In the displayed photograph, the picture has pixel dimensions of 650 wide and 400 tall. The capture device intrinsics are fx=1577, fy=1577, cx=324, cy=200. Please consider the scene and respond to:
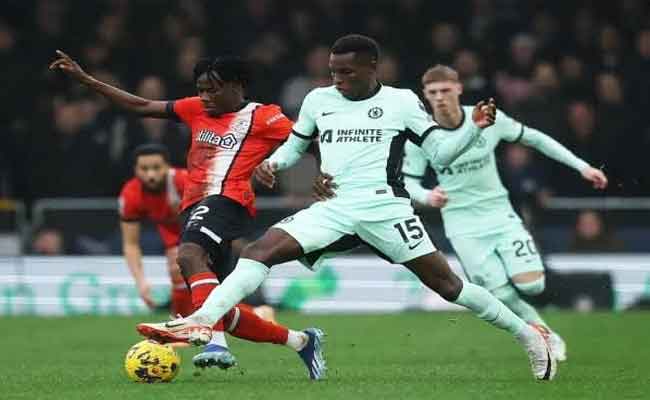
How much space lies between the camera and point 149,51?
789 inches

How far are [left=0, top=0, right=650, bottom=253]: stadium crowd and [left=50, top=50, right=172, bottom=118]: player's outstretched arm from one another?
7282 mm

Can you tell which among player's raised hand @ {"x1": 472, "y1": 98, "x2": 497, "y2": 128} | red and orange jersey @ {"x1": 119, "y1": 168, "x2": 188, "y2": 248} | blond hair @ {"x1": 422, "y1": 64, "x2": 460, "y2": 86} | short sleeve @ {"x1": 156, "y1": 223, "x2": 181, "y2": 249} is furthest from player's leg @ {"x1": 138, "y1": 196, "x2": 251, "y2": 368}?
short sleeve @ {"x1": 156, "y1": 223, "x2": 181, "y2": 249}

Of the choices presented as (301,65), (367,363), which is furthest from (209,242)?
(301,65)

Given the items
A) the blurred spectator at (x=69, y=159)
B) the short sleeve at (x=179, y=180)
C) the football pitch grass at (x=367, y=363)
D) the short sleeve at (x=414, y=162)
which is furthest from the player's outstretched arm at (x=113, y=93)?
the blurred spectator at (x=69, y=159)

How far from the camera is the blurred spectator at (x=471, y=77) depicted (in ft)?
53.6

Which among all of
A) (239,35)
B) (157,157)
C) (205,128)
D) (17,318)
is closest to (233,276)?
(205,128)

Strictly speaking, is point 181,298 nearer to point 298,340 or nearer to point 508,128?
point 508,128

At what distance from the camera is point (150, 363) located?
9344 mm

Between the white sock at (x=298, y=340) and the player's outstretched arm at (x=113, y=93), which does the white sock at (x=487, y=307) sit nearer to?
the white sock at (x=298, y=340)

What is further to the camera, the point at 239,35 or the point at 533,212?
the point at 239,35

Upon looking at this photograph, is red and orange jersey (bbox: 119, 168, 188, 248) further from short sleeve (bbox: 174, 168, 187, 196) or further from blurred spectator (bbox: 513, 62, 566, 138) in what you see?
blurred spectator (bbox: 513, 62, 566, 138)

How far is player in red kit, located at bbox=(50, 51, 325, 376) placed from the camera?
9906mm

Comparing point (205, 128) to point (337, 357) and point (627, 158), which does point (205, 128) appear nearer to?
point (337, 357)

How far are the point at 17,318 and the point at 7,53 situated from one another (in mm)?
4237
